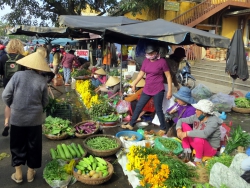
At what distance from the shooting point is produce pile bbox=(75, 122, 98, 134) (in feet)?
16.4

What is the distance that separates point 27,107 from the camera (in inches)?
122

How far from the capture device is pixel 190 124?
416 centimetres

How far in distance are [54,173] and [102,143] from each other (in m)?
1.05

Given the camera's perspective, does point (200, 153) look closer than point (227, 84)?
Yes

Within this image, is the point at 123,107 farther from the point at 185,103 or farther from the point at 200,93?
the point at 200,93

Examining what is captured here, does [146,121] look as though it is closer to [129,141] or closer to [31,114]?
Answer: [129,141]

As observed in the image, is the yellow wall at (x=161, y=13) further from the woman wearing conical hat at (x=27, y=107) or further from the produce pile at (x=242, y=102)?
the woman wearing conical hat at (x=27, y=107)

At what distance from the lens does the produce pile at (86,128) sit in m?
5.01

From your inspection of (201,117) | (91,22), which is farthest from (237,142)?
(91,22)

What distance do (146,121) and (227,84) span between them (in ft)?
24.6

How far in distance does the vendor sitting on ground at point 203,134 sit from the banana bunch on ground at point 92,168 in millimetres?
1327

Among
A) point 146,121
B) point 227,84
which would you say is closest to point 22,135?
point 146,121

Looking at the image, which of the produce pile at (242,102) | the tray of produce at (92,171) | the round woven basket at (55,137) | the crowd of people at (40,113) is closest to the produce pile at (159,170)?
the tray of produce at (92,171)

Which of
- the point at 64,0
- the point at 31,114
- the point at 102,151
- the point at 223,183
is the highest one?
the point at 64,0
